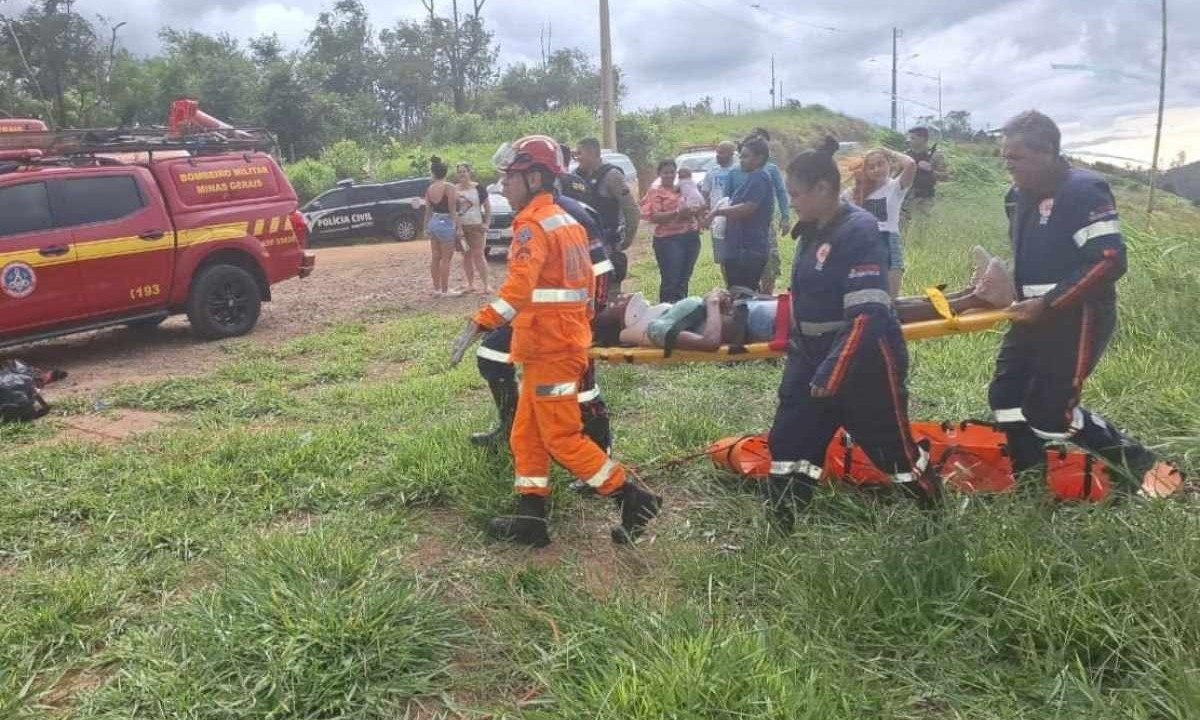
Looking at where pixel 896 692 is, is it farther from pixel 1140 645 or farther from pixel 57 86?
pixel 57 86

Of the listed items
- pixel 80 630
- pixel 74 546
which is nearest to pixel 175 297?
pixel 74 546

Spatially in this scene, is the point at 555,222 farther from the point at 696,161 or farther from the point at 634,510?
the point at 696,161

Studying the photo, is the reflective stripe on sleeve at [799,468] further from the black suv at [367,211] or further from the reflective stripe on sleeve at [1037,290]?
the black suv at [367,211]

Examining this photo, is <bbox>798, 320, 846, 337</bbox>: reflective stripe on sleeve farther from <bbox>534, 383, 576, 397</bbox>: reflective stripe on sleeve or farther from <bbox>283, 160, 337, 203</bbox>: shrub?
<bbox>283, 160, 337, 203</bbox>: shrub

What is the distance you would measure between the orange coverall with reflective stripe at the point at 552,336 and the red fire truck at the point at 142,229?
5789mm

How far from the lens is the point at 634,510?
364 cm

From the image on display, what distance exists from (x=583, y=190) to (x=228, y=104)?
95.9 ft

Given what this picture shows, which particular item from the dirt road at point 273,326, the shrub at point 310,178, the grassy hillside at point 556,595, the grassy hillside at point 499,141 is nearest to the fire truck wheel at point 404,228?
the grassy hillside at point 499,141

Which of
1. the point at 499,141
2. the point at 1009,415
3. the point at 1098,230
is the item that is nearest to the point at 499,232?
the point at 1009,415

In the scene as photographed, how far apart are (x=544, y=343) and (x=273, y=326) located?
23.1ft

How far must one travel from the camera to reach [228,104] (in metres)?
31.5

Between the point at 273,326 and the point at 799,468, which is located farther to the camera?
the point at 273,326

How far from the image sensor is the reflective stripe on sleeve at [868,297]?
3260mm

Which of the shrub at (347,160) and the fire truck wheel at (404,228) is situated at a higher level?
the shrub at (347,160)
